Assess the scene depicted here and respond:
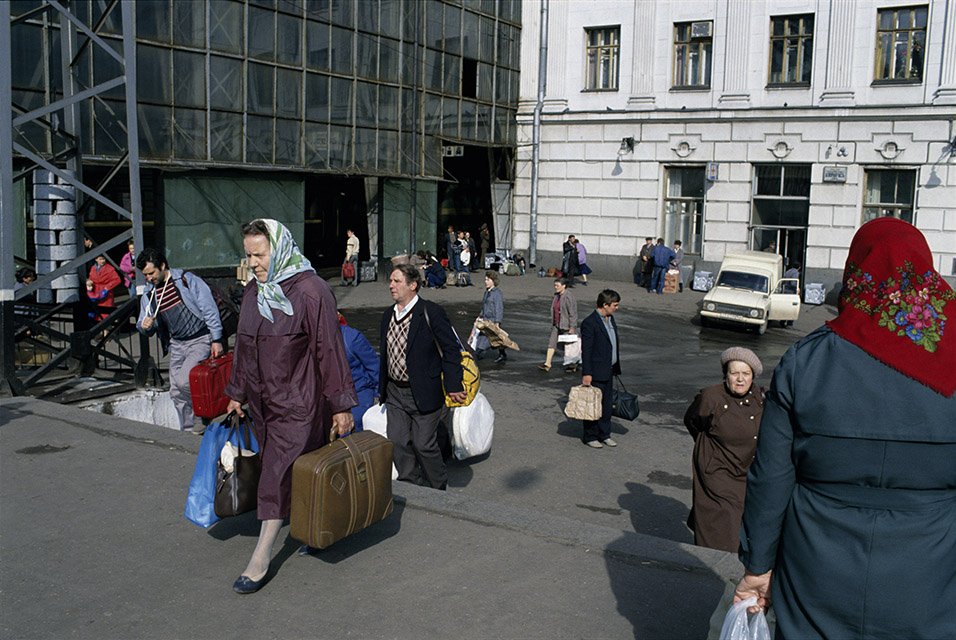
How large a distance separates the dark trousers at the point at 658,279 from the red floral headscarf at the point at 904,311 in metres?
27.9

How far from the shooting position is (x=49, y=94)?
2050 centimetres

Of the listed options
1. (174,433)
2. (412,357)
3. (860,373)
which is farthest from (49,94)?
(860,373)

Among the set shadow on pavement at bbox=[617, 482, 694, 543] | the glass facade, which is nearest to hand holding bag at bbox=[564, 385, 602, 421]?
shadow on pavement at bbox=[617, 482, 694, 543]

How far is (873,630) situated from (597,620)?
6.35 ft

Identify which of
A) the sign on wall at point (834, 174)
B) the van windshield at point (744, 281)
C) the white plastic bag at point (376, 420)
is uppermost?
the sign on wall at point (834, 174)

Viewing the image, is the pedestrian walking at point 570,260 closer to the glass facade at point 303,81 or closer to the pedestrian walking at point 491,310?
the glass facade at point 303,81

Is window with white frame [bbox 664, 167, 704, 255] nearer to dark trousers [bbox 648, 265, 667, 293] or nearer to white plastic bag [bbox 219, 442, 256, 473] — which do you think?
dark trousers [bbox 648, 265, 667, 293]

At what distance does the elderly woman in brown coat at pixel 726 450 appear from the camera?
659 cm

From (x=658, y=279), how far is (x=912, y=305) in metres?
28.2

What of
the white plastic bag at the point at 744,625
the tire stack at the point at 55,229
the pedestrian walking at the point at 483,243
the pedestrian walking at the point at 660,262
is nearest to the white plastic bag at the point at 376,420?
the white plastic bag at the point at 744,625

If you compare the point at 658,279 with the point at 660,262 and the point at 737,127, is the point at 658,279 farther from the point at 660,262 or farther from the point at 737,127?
the point at 737,127

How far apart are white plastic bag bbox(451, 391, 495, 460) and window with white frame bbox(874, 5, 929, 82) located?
23900 millimetres

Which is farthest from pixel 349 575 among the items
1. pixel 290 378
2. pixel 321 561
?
pixel 290 378

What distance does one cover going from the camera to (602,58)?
34.5 m
